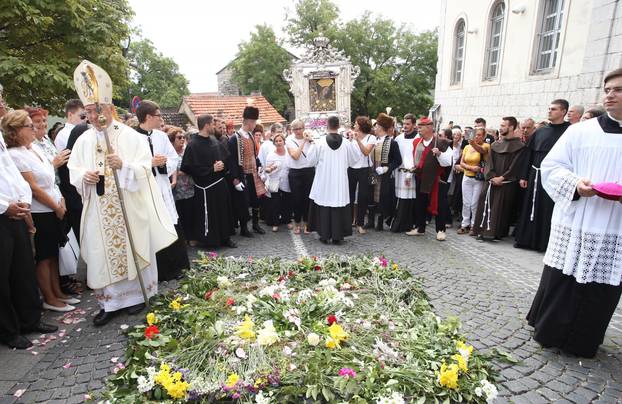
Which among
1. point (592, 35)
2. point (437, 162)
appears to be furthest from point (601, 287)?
point (592, 35)

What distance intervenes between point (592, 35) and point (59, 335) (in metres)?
10.5

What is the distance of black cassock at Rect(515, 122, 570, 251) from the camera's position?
239 inches

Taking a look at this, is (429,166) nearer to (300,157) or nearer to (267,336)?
(300,157)

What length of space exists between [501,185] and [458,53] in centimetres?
1191

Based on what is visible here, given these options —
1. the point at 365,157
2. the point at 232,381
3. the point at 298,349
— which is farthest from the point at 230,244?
the point at 232,381

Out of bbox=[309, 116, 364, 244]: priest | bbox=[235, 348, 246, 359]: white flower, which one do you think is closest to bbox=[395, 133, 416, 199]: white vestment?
bbox=[309, 116, 364, 244]: priest

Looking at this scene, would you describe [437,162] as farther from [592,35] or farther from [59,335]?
[59,335]

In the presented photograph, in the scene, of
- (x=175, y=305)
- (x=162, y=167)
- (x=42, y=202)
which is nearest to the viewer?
(x=175, y=305)

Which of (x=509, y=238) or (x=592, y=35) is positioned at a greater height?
(x=592, y=35)

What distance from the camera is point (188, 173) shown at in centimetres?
595

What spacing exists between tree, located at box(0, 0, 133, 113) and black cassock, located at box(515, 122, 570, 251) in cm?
863

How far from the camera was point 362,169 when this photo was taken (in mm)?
7109

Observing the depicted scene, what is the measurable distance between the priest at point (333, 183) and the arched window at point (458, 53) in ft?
38.9

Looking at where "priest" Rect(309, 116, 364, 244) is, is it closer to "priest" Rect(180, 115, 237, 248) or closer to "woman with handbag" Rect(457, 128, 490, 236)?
"priest" Rect(180, 115, 237, 248)
